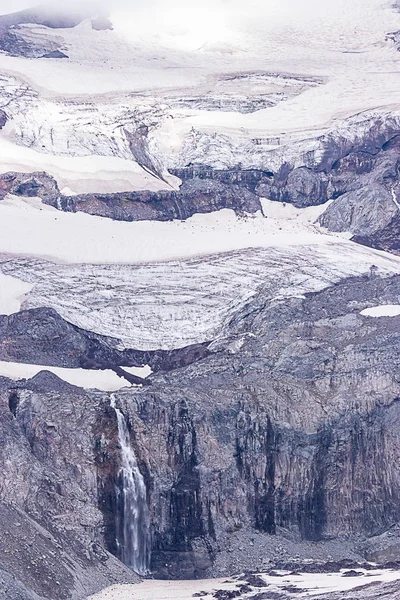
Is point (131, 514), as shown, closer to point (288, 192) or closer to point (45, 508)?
point (45, 508)

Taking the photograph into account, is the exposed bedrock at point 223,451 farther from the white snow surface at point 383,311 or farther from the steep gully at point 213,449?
the white snow surface at point 383,311

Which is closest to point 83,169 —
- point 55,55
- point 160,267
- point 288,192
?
point 288,192

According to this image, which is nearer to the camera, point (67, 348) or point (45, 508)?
point (45, 508)

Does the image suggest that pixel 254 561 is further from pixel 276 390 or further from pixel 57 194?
pixel 57 194

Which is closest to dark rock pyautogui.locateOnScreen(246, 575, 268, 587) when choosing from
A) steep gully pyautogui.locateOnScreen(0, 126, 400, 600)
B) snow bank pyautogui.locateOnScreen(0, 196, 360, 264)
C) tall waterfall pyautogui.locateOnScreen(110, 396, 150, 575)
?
steep gully pyautogui.locateOnScreen(0, 126, 400, 600)

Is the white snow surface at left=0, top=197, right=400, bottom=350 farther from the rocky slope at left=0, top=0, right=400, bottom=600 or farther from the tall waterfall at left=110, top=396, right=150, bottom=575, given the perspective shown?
the tall waterfall at left=110, top=396, right=150, bottom=575
